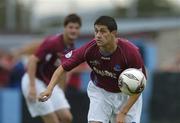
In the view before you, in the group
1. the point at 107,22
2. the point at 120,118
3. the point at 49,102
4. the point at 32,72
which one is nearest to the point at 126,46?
the point at 107,22

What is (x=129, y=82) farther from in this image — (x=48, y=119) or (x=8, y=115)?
(x=8, y=115)

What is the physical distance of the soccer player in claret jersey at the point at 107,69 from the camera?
9.95 metres

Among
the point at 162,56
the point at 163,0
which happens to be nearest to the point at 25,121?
the point at 162,56

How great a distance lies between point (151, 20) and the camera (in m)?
33.8

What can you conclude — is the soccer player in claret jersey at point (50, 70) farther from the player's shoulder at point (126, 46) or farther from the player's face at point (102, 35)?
the player's face at point (102, 35)

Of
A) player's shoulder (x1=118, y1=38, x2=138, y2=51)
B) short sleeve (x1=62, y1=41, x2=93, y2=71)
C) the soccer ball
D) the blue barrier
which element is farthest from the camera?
the blue barrier

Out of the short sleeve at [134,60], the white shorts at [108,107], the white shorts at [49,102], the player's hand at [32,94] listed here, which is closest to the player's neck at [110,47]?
the short sleeve at [134,60]

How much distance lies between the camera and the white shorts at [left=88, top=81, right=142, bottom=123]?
34.5 ft

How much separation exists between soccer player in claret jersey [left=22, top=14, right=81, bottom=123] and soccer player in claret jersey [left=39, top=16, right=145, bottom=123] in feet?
5.41

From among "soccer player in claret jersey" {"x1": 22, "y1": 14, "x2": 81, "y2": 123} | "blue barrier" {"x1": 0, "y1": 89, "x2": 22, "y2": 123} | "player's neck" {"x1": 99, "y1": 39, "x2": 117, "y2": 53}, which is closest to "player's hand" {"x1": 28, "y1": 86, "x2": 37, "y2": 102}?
"soccer player in claret jersey" {"x1": 22, "y1": 14, "x2": 81, "y2": 123}

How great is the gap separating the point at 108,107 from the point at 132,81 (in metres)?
0.93

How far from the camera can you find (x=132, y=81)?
9852 mm

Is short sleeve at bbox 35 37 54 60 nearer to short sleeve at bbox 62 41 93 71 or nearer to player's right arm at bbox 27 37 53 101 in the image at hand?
player's right arm at bbox 27 37 53 101

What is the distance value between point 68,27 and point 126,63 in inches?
90.1
